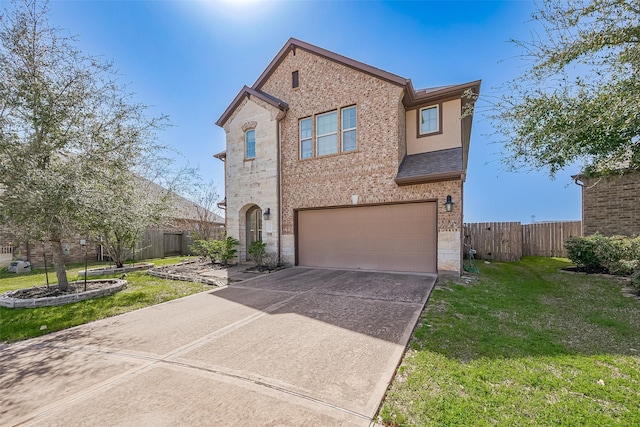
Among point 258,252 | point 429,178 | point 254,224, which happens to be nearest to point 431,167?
point 429,178

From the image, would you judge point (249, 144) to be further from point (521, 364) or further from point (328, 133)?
point (521, 364)

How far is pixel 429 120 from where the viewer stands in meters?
10.4

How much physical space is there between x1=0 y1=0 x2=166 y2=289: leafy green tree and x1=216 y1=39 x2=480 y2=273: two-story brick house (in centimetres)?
577

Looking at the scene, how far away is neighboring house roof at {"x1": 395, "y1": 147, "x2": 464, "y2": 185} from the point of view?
28.4ft

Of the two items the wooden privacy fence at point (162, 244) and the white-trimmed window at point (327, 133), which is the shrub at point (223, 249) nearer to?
the wooden privacy fence at point (162, 244)

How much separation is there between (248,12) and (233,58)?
2.49 metres

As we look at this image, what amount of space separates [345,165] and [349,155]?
0.40 m

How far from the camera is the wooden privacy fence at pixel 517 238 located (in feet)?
41.5

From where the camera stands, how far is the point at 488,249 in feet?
43.2

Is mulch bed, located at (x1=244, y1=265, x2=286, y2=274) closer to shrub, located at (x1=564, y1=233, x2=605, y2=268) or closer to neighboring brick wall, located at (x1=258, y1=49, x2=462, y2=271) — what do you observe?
neighboring brick wall, located at (x1=258, y1=49, x2=462, y2=271)

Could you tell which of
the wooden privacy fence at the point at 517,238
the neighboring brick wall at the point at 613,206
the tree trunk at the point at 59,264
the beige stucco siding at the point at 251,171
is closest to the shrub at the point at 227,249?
the beige stucco siding at the point at 251,171

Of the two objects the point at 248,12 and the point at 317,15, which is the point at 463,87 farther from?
the point at 248,12

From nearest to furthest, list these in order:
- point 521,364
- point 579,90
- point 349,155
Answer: point 521,364 → point 579,90 → point 349,155

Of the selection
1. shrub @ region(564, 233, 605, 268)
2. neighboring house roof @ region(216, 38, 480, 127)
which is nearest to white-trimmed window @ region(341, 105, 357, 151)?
neighboring house roof @ region(216, 38, 480, 127)
